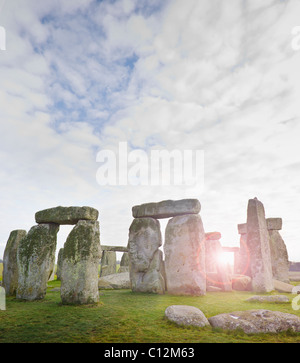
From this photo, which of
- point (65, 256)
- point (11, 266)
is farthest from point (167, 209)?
point (11, 266)

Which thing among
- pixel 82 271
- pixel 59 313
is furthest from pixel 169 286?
pixel 59 313

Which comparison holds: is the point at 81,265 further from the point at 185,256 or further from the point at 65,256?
the point at 185,256

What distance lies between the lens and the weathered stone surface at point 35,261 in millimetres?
7250

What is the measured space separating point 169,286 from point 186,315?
4.99m

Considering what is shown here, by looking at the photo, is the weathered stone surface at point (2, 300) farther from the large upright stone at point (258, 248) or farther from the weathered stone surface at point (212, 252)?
the weathered stone surface at point (212, 252)

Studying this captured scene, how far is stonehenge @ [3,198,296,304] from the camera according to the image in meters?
6.72

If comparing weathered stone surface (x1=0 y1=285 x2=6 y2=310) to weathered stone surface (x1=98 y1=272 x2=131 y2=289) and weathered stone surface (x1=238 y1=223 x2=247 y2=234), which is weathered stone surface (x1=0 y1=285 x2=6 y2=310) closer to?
weathered stone surface (x1=98 y1=272 x2=131 y2=289)

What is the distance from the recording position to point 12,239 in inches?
363

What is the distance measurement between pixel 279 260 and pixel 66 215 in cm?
1237

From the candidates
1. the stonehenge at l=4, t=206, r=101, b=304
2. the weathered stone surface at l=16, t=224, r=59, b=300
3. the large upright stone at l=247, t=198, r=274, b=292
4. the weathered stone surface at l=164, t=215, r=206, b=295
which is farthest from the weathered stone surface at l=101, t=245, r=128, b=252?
the weathered stone surface at l=16, t=224, r=59, b=300

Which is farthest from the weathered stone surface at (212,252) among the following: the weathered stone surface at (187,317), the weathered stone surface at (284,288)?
the weathered stone surface at (187,317)

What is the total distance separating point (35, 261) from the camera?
7.33m
